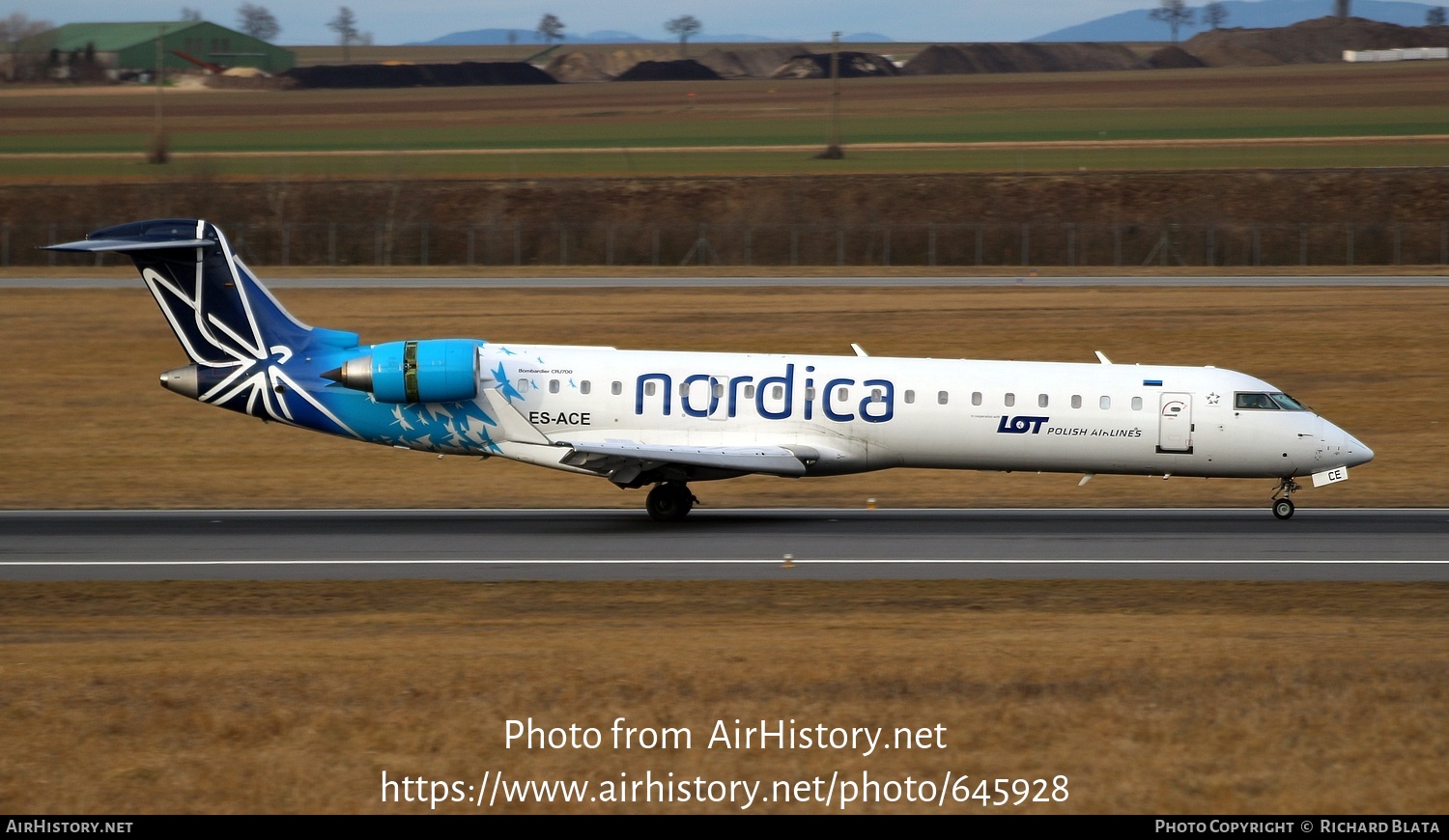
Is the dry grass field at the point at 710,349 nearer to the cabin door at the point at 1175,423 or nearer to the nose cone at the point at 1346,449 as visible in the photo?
the nose cone at the point at 1346,449

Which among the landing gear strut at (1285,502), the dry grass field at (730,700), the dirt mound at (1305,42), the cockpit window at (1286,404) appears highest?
the dirt mound at (1305,42)

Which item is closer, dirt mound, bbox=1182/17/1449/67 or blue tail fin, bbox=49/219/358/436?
blue tail fin, bbox=49/219/358/436

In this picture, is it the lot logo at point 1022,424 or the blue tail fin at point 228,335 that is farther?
the blue tail fin at point 228,335

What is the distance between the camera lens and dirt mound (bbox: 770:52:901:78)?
520 ft

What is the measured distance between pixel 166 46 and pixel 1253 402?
149 m

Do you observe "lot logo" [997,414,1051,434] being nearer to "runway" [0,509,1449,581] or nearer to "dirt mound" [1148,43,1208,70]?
"runway" [0,509,1449,581]

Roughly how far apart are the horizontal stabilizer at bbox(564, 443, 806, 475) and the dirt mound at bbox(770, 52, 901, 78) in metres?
134

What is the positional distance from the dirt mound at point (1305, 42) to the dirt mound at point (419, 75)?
7616 cm

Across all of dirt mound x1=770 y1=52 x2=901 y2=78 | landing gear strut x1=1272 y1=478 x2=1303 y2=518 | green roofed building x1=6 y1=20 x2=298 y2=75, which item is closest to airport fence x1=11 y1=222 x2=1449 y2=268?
landing gear strut x1=1272 y1=478 x2=1303 y2=518

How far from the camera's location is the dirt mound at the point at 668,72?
159 meters

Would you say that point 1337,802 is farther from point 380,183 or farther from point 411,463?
point 380,183

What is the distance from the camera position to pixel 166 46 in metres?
155

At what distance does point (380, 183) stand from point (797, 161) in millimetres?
24896

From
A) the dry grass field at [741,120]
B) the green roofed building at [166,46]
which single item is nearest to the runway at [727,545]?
the dry grass field at [741,120]
